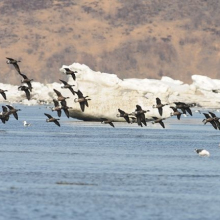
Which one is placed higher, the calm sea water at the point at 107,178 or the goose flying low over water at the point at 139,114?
the goose flying low over water at the point at 139,114

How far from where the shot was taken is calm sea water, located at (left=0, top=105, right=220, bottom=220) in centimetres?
2939

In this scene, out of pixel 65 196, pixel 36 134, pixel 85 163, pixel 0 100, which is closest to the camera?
pixel 65 196

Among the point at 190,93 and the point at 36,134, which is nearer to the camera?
the point at 36,134

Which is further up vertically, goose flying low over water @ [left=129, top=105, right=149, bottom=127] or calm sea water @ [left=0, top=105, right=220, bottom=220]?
goose flying low over water @ [left=129, top=105, right=149, bottom=127]

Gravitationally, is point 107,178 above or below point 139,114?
below

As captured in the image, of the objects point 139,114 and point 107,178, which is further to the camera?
point 139,114

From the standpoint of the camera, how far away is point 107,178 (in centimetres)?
3731

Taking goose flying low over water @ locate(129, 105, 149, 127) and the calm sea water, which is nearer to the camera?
→ the calm sea water

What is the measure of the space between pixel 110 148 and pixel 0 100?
109m

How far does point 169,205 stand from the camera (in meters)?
30.5

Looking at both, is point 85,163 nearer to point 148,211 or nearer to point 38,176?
point 38,176

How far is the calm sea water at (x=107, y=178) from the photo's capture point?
29.4 meters

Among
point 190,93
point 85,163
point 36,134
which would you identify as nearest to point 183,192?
point 85,163

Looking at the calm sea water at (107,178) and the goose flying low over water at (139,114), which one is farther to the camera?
the goose flying low over water at (139,114)
